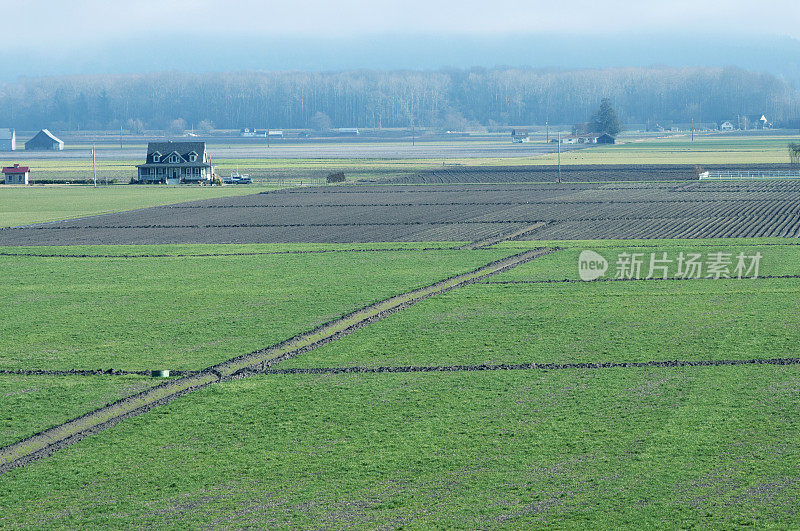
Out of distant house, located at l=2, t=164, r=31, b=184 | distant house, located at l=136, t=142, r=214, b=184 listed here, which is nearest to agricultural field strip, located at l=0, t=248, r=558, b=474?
distant house, located at l=136, t=142, r=214, b=184

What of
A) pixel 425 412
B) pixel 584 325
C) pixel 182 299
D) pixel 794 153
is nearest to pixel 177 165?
pixel 794 153

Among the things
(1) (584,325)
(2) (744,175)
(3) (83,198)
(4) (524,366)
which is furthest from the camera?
(2) (744,175)

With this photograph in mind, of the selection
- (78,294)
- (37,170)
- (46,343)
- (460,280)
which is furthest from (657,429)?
(37,170)

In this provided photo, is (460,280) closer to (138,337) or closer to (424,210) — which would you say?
(138,337)

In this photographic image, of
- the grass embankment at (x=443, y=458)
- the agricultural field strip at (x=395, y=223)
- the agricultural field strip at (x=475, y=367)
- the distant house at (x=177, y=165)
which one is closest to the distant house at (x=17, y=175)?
the distant house at (x=177, y=165)

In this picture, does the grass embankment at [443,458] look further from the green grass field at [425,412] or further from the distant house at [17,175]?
the distant house at [17,175]

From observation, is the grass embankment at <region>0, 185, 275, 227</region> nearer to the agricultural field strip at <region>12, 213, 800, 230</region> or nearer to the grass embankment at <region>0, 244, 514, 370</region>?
the agricultural field strip at <region>12, 213, 800, 230</region>

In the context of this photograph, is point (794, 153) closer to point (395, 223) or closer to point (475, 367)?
point (395, 223)
